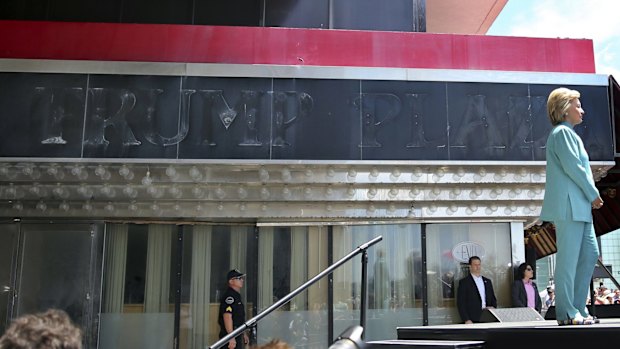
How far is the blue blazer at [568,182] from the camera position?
549 cm

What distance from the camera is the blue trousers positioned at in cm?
538

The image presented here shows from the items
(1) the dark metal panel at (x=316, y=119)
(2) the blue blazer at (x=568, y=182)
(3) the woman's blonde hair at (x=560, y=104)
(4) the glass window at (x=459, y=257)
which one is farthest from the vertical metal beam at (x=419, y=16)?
(2) the blue blazer at (x=568, y=182)

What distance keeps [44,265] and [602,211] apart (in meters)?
11.3

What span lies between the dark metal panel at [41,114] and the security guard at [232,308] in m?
2.99

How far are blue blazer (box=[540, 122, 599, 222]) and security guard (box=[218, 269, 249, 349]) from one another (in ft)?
16.9

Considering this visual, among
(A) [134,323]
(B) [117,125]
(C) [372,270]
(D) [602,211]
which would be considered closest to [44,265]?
(A) [134,323]

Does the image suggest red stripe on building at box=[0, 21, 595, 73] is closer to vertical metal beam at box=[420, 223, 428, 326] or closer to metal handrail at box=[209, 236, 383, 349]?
vertical metal beam at box=[420, 223, 428, 326]

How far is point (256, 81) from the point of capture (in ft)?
32.4

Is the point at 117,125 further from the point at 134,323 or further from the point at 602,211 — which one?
the point at 602,211

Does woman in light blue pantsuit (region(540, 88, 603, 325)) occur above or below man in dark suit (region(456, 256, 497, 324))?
above

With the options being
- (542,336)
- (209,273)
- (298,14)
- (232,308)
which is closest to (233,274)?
(232,308)

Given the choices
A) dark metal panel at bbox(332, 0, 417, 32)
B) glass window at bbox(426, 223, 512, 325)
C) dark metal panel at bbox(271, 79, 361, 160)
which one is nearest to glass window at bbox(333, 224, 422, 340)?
glass window at bbox(426, 223, 512, 325)

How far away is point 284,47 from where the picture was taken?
1012cm

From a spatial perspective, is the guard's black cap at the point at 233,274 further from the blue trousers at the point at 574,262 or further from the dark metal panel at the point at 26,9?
the dark metal panel at the point at 26,9
